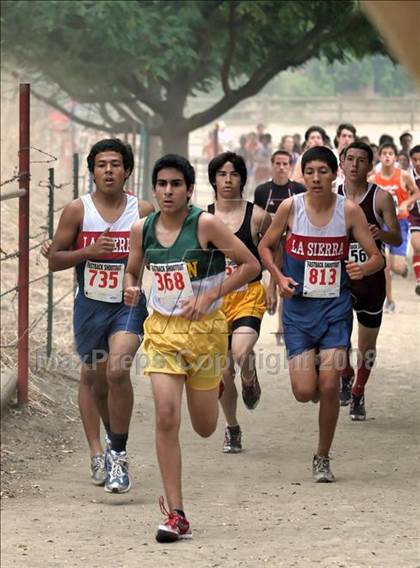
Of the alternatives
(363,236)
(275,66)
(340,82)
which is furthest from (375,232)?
(340,82)

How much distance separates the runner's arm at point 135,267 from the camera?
525cm

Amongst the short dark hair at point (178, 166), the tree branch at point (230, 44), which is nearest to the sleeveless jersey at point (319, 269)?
the short dark hair at point (178, 166)

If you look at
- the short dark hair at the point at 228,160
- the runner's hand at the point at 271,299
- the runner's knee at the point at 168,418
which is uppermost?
the short dark hair at the point at 228,160

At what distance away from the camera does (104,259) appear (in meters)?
6.02

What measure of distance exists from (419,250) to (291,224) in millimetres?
3667

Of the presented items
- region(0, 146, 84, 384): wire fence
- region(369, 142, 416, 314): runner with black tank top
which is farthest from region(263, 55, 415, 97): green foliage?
region(369, 142, 416, 314): runner with black tank top

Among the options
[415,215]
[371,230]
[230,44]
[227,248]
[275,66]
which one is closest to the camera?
[227,248]

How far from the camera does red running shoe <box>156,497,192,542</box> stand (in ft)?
17.2

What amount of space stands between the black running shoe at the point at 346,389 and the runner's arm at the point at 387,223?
1.59 metres

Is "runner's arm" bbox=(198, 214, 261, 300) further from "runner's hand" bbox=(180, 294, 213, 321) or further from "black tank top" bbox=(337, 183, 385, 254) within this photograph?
"black tank top" bbox=(337, 183, 385, 254)

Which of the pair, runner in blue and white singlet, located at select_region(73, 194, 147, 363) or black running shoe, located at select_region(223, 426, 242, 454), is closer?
runner in blue and white singlet, located at select_region(73, 194, 147, 363)

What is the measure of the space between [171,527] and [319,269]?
62.3 inches

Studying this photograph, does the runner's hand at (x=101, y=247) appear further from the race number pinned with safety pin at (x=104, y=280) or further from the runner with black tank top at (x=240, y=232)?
the runner with black tank top at (x=240, y=232)

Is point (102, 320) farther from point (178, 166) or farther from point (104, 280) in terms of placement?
point (178, 166)
